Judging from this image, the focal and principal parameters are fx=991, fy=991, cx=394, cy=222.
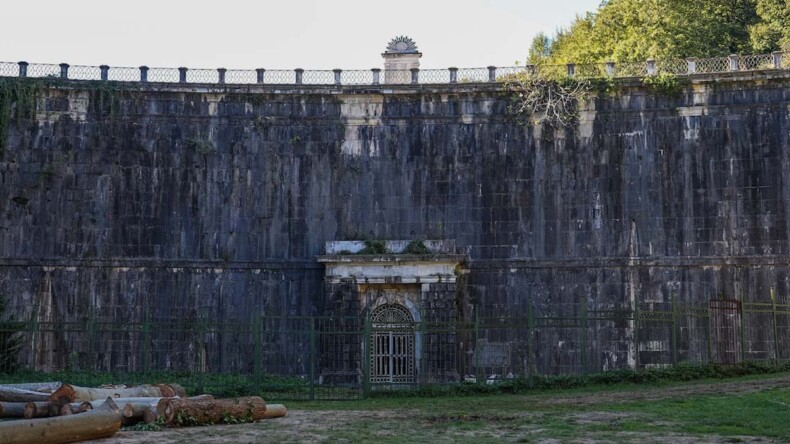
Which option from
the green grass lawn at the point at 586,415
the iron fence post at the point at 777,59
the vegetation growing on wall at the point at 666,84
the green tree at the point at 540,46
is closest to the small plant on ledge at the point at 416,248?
the green grass lawn at the point at 586,415

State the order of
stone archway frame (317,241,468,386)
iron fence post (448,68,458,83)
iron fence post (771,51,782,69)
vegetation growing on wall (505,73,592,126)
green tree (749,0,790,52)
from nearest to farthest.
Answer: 1. stone archway frame (317,241,468,386)
2. iron fence post (771,51,782,69)
3. vegetation growing on wall (505,73,592,126)
4. iron fence post (448,68,458,83)
5. green tree (749,0,790,52)

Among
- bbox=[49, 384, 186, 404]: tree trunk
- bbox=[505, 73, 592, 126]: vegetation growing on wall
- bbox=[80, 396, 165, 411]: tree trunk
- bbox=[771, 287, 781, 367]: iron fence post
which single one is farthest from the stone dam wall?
bbox=[80, 396, 165, 411]: tree trunk

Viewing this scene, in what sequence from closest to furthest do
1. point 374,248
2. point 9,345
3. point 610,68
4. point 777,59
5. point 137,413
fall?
point 137,413 < point 9,345 < point 374,248 < point 777,59 < point 610,68

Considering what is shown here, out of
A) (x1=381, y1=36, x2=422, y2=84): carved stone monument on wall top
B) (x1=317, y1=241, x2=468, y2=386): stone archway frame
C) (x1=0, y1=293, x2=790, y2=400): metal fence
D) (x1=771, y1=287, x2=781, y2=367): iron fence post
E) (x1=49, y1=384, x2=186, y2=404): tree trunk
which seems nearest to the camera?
(x1=49, y1=384, x2=186, y2=404): tree trunk

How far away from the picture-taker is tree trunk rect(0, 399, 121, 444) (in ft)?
47.3

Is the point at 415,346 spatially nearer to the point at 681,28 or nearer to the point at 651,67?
the point at 651,67

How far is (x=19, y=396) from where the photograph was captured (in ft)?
63.0

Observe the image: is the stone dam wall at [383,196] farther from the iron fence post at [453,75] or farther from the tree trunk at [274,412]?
the tree trunk at [274,412]

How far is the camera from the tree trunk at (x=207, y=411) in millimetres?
17969

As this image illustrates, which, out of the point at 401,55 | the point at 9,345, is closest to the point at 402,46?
the point at 401,55

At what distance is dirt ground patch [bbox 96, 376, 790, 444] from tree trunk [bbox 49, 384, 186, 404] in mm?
1841

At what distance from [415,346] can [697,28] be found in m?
23.0

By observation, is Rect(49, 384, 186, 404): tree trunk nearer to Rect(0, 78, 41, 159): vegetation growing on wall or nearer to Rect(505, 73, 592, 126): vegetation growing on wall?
Rect(0, 78, 41, 159): vegetation growing on wall

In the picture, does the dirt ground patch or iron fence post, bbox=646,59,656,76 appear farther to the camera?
iron fence post, bbox=646,59,656,76
